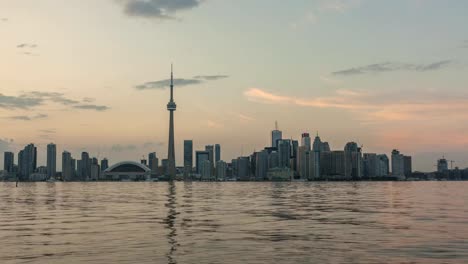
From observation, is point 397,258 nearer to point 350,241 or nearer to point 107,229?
point 350,241

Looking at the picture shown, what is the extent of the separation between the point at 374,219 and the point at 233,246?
27089mm

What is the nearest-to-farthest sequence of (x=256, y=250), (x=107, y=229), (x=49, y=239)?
(x=256, y=250), (x=49, y=239), (x=107, y=229)

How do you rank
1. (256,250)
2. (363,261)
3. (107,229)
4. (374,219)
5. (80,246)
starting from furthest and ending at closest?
(374,219)
(107,229)
(80,246)
(256,250)
(363,261)

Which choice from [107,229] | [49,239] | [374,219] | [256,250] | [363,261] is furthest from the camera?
[374,219]

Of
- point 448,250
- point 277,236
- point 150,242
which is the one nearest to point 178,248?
point 150,242

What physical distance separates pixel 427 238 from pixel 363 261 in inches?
510

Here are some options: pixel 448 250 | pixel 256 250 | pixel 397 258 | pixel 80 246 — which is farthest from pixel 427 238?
pixel 80 246

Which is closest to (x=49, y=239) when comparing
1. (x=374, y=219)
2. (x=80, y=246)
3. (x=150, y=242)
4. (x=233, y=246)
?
(x=80, y=246)

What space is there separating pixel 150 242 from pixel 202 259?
27.4 ft

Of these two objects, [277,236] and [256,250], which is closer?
[256,250]

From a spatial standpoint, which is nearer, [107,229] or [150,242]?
[150,242]

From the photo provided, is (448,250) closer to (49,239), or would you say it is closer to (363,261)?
(363,261)

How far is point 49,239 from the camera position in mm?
39438

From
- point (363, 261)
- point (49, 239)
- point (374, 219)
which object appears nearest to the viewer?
point (363, 261)
